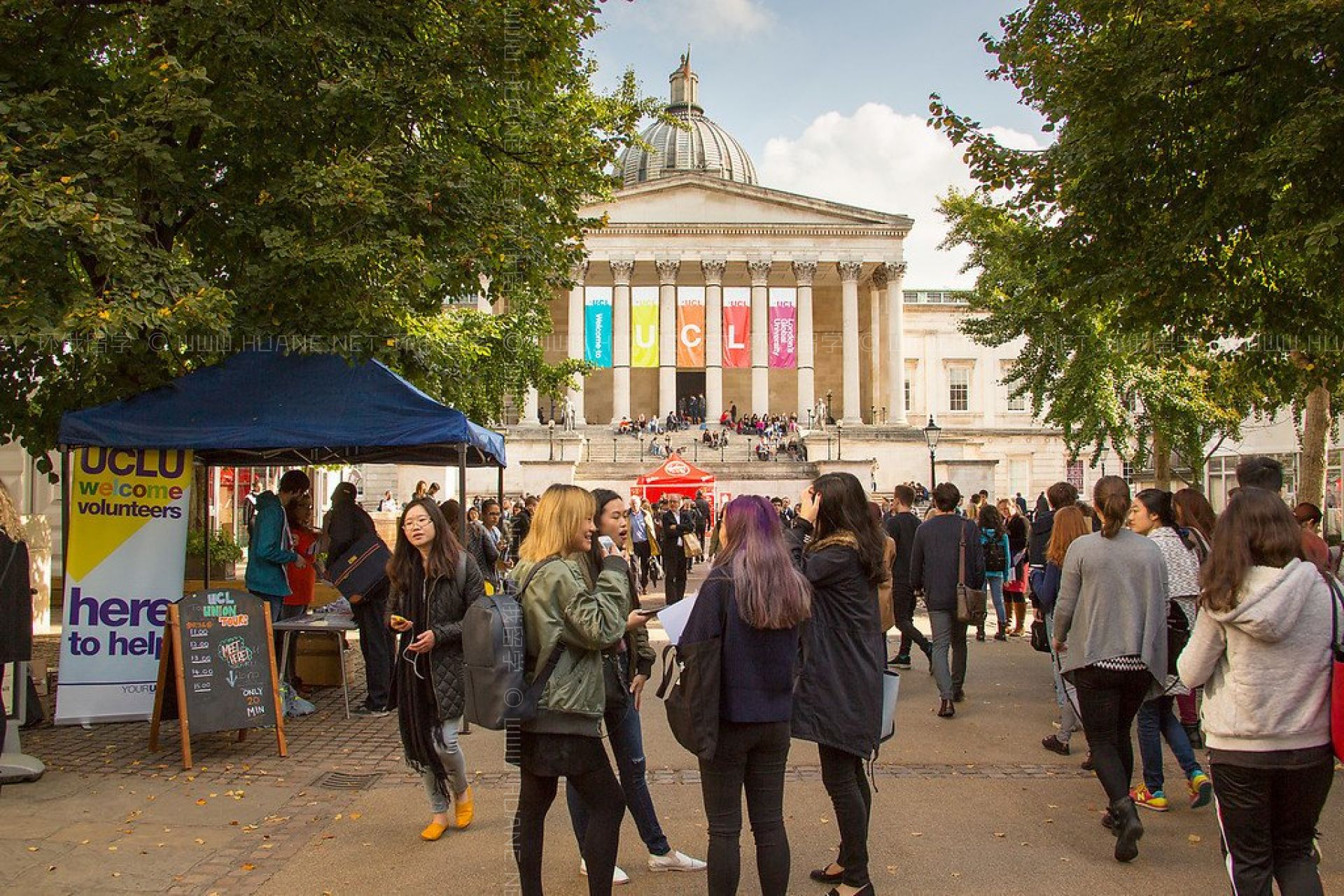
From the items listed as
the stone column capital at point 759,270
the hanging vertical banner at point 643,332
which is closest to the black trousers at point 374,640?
the hanging vertical banner at point 643,332

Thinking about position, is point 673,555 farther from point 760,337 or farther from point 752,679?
point 760,337

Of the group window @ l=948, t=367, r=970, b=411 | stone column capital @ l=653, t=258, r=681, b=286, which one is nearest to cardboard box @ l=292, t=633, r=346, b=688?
stone column capital @ l=653, t=258, r=681, b=286

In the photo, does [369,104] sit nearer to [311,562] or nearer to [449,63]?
[449,63]

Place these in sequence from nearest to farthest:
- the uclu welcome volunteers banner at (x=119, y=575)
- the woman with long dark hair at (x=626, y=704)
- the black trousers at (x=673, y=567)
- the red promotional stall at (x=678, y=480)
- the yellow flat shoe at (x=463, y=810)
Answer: the woman with long dark hair at (x=626, y=704) → the yellow flat shoe at (x=463, y=810) → the uclu welcome volunteers banner at (x=119, y=575) → the black trousers at (x=673, y=567) → the red promotional stall at (x=678, y=480)

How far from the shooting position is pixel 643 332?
164 feet

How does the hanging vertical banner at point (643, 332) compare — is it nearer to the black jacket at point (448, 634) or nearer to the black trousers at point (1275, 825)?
the black jacket at point (448, 634)

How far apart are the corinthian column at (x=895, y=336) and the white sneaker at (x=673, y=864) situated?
1978 inches

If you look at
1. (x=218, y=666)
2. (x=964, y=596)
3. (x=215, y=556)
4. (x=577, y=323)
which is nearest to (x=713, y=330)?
(x=577, y=323)

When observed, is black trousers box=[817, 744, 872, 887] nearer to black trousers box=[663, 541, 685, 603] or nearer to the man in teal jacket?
the man in teal jacket

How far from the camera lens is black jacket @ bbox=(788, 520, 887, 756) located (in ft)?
15.6

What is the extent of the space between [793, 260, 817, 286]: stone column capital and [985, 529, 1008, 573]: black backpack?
41300mm

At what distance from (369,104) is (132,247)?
7.88ft

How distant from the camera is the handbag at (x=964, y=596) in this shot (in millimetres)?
9023

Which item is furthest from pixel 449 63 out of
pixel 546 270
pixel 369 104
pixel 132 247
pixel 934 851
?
pixel 934 851
